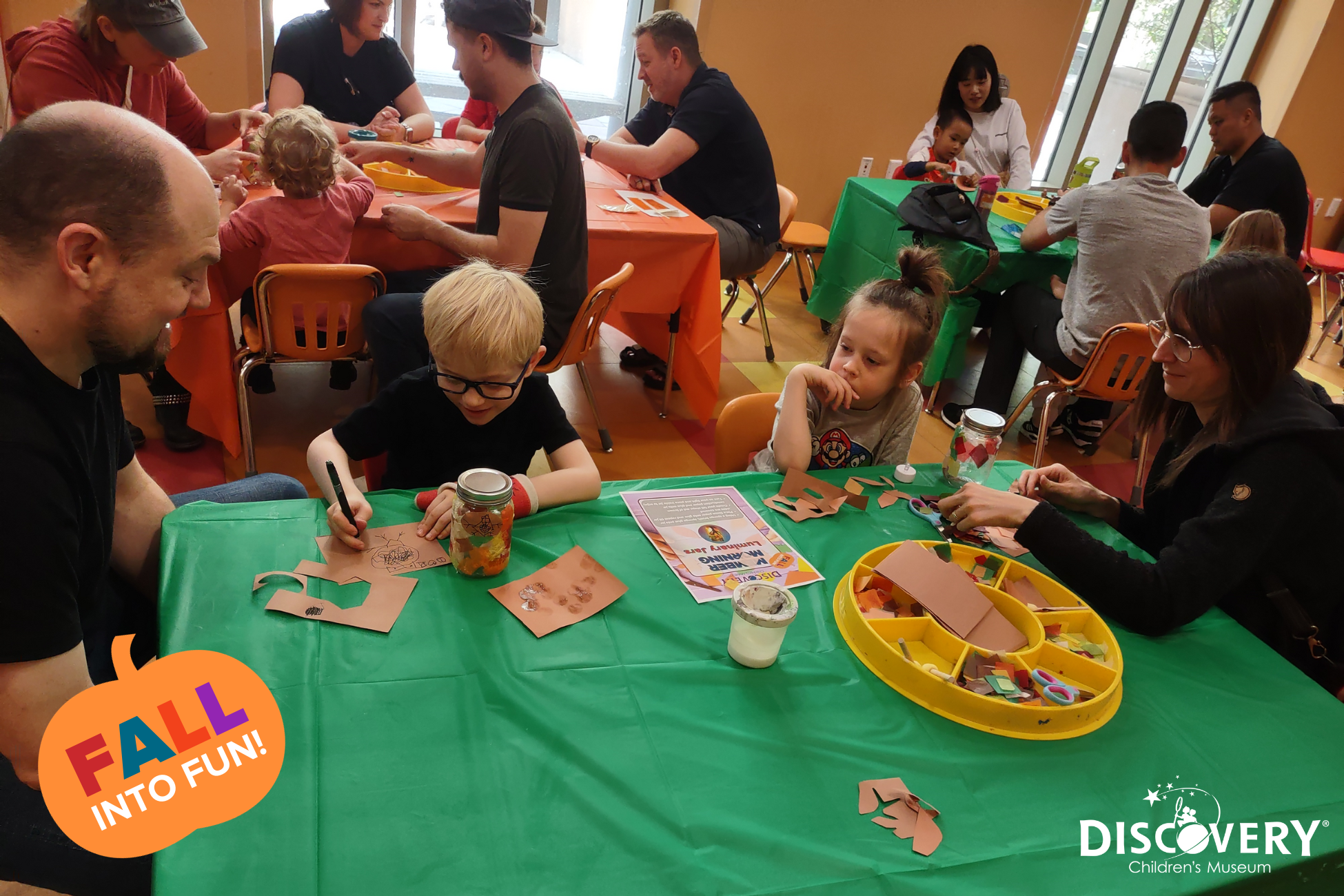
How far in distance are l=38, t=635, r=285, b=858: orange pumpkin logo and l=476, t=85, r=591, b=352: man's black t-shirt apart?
1761 mm

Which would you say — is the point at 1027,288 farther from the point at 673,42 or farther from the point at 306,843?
the point at 306,843

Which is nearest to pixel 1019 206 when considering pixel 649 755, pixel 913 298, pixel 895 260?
pixel 895 260

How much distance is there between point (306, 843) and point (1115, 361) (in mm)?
3334

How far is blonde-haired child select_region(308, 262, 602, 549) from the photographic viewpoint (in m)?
1.44

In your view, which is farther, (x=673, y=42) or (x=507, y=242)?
(x=673, y=42)

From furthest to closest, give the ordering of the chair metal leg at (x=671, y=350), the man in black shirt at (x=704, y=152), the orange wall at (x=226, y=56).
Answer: the orange wall at (x=226, y=56) < the man in black shirt at (x=704, y=152) < the chair metal leg at (x=671, y=350)

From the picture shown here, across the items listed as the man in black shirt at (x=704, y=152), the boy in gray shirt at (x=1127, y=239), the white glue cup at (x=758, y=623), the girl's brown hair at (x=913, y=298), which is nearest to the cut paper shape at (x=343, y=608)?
the white glue cup at (x=758, y=623)

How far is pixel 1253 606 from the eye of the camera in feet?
4.99

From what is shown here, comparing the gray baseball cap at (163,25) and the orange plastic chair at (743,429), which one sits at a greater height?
the gray baseball cap at (163,25)

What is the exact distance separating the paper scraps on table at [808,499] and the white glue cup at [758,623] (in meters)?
0.39

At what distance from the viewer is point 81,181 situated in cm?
94

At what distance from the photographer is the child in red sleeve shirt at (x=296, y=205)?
2.50 metres

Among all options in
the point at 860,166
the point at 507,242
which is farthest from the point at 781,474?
the point at 860,166

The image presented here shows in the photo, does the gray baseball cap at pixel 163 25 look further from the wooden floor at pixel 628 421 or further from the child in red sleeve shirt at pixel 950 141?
the child in red sleeve shirt at pixel 950 141
